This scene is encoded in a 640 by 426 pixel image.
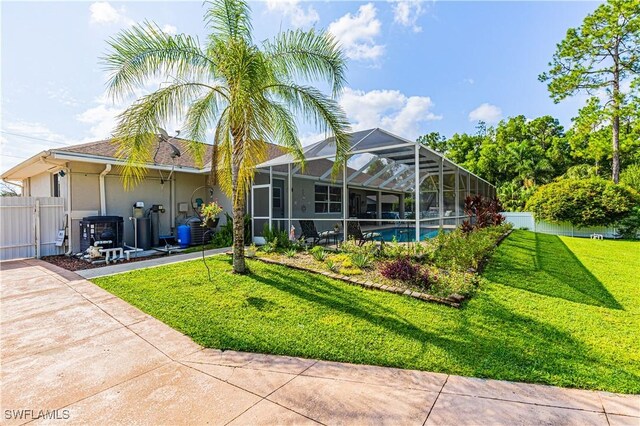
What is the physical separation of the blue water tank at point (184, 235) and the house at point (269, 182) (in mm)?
1008

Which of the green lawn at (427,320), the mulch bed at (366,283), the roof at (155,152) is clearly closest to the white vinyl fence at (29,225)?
the roof at (155,152)

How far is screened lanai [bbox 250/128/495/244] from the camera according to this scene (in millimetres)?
9281

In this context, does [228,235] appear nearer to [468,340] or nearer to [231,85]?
[231,85]

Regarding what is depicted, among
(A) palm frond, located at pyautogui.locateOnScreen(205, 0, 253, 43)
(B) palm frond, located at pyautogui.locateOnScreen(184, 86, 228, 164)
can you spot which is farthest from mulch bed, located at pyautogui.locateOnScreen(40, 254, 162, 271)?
(A) palm frond, located at pyautogui.locateOnScreen(205, 0, 253, 43)

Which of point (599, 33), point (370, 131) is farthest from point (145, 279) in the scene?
point (599, 33)

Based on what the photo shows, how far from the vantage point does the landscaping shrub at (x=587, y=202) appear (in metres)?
16.0

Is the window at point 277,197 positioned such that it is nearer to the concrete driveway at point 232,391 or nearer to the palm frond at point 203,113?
the palm frond at point 203,113

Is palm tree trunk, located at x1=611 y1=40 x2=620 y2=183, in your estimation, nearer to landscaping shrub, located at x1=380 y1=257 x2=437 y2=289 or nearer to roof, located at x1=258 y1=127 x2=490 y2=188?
roof, located at x1=258 y1=127 x2=490 y2=188

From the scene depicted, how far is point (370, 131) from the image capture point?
9.19 meters

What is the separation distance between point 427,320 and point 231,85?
232 inches

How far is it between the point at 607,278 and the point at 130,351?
33.5 ft

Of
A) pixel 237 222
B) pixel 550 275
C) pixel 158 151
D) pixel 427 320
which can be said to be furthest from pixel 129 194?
pixel 550 275

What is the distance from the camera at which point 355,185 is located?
47.5 ft

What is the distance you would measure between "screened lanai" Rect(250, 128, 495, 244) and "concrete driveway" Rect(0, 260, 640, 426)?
553 centimetres
